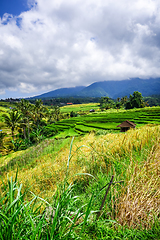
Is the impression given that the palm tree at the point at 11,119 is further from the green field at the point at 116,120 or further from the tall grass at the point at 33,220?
the tall grass at the point at 33,220

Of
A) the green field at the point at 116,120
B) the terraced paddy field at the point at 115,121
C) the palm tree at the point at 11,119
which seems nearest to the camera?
the terraced paddy field at the point at 115,121

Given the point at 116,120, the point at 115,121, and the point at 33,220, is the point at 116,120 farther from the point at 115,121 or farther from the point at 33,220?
the point at 33,220

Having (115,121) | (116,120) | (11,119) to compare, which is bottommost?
(115,121)

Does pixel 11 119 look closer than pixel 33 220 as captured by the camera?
No

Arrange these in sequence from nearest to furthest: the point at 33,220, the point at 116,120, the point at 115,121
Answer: the point at 33,220 < the point at 115,121 < the point at 116,120

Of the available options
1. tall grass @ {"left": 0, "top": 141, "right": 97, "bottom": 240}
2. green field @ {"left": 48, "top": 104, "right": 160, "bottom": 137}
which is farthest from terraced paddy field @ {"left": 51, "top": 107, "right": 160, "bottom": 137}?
tall grass @ {"left": 0, "top": 141, "right": 97, "bottom": 240}

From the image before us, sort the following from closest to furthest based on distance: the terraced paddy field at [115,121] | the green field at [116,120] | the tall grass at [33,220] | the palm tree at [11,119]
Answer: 1. the tall grass at [33,220]
2. the terraced paddy field at [115,121]
3. the green field at [116,120]
4. the palm tree at [11,119]

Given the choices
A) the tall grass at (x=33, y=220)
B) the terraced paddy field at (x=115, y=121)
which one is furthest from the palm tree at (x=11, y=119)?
the tall grass at (x=33, y=220)

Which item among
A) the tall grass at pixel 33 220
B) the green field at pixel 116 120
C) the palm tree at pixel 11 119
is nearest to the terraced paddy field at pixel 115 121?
the green field at pixel 116 120

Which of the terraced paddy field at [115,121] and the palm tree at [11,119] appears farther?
the palm tree at [11,119]

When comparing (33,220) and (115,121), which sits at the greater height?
(33,220)

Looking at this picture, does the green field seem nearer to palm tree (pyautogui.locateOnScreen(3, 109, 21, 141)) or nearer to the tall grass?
palm tree (pyautogui.locateOnScreen(3, 109, 21, 141))

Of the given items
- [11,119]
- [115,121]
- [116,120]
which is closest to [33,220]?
[115,121]

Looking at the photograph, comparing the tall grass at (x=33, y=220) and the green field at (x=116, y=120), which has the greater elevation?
the tall grass at (x=33, y=220)
